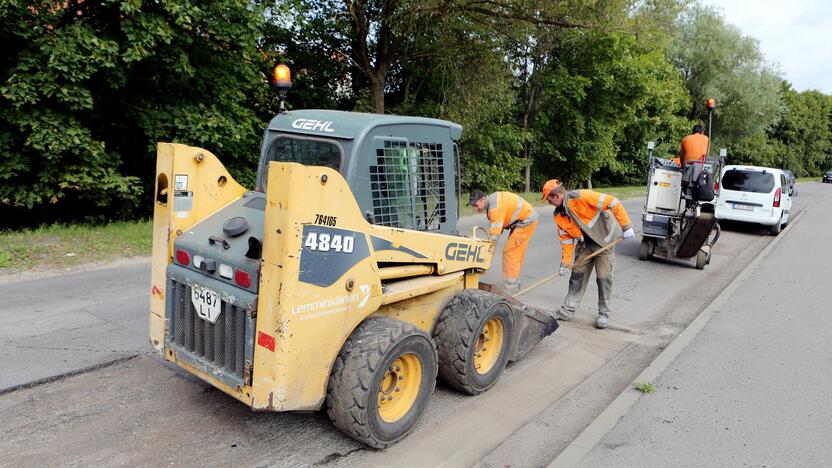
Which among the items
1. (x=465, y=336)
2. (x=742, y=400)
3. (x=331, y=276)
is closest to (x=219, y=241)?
(x=331, y=276)

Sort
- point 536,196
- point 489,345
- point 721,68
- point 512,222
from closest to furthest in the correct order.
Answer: point 489,345 < point 512,222 < point 536,196 < point 721,68

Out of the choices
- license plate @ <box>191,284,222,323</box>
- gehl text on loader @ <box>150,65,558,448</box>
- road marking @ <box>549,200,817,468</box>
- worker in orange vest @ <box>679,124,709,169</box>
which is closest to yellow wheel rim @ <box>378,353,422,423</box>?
gehl text on loader @ <box>150,65,558,448</box>

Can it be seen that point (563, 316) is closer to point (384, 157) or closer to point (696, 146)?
point (384, 157)

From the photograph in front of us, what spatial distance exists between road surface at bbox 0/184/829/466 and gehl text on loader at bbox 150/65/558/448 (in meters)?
0.28

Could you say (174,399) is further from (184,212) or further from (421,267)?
(421,267)

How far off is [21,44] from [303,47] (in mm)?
8038

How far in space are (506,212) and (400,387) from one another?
12.3ft

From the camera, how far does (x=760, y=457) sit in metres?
3.75

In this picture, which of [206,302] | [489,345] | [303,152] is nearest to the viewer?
[206,302]

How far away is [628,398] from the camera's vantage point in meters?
4.54

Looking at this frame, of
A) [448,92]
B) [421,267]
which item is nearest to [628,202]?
[448,92]

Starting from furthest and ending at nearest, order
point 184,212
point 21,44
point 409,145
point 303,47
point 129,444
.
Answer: point 303,47
point 21,44
point 409,145
point 184,212
point 129,444

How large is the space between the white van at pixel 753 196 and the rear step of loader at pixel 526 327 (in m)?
11.4

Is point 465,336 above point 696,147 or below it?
below
